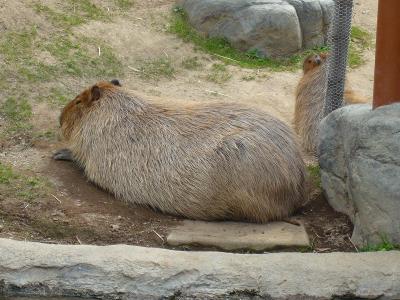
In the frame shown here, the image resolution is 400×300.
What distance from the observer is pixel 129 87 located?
8477 millimetres

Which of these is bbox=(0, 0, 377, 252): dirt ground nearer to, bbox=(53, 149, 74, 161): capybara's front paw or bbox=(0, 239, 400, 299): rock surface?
bbox=(53, 149, 74, 161): capybara's front paw

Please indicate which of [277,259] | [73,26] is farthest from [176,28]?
[277,259]

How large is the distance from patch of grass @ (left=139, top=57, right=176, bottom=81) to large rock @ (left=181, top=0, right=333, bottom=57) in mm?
868

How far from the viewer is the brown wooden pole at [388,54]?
550 cm

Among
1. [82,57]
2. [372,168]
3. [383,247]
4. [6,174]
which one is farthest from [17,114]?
[383,247]

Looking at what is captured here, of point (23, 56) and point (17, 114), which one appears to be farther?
point (23, 56)

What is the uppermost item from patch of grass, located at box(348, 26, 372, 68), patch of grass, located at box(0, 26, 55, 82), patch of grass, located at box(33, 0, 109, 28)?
patch of grass, located at box(33, 0, 109, 28)

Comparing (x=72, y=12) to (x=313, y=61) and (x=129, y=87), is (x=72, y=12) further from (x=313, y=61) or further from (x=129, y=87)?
(x=313, y=61)

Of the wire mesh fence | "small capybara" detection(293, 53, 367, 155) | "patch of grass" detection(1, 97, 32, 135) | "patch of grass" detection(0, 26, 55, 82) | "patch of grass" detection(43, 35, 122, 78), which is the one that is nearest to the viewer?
the wire mesh fence

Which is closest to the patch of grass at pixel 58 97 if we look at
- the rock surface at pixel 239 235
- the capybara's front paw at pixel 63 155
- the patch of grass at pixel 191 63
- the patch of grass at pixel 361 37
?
the capybara's front paw at pixel 63 155

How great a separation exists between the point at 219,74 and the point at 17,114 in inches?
91.9

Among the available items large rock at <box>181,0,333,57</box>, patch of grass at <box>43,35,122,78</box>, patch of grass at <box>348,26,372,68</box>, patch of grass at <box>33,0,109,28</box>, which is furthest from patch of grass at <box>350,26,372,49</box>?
patch of grass at <box>43,35,122,78</box>

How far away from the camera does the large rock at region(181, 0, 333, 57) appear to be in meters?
9.56

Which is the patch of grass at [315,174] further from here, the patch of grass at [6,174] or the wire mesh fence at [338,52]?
the patch of grass at [6,174]
